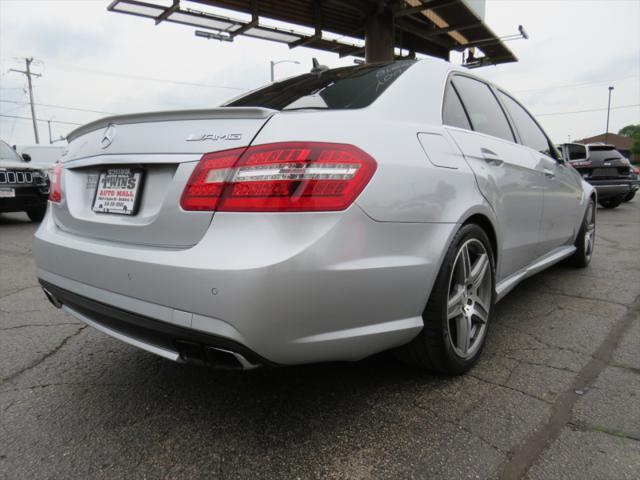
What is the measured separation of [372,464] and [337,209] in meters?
0.87

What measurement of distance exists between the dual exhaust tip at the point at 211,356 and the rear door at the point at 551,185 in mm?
2467

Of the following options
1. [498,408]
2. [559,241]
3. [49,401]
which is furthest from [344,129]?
[559,241]

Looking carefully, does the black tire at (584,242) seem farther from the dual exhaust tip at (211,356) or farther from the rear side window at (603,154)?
the rear side window at (603,154)

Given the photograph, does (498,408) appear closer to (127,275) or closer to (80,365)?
(127,275)

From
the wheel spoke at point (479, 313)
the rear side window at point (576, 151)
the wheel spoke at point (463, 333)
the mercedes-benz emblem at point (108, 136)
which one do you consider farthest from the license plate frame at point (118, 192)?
the rear side window at point (576, 151)

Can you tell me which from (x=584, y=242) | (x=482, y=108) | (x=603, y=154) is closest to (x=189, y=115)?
(x=482, y=108)

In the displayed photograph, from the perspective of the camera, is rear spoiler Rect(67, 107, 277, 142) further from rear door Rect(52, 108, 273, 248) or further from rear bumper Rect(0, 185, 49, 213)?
rear bumper Rect(0, 185, 49, 213)

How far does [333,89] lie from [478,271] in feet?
3.60

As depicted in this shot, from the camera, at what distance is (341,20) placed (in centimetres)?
1020

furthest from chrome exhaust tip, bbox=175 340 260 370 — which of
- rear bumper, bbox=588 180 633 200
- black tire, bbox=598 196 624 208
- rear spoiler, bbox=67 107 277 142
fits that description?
black tire, bbox=598 196 624 208

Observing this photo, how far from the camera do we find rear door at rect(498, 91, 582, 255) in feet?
10.9

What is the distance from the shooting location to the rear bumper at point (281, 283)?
1.48 meters

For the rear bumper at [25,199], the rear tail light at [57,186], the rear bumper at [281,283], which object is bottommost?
the rear bumper at [25,199]

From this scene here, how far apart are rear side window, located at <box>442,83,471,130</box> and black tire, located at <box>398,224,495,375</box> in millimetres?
512
